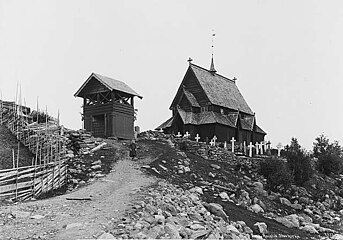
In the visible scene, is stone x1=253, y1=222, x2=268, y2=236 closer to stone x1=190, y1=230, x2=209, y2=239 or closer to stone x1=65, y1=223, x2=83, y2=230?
stone x1=190, y1=230, x2=209, y2=239

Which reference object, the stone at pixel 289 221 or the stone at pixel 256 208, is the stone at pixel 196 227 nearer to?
the stone at pixel 289 221

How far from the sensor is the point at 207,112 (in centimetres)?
4316

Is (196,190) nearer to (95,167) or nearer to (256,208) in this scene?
(256,208)

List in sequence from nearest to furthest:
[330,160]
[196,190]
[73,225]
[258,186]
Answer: [73,225] < [196,190] < [258,186] < [330,160]

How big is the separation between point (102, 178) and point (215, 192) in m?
6.10

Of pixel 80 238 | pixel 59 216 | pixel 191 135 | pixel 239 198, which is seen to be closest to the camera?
pixel 80 238

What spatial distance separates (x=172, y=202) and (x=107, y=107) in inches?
811

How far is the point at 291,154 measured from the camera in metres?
28.0

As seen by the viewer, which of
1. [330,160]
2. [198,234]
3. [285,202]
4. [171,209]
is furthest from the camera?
[330,160]

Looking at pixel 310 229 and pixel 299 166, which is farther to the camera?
pixel 299 166

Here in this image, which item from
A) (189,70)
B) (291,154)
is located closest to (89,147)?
(291,154)

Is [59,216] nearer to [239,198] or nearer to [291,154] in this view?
[239,198]

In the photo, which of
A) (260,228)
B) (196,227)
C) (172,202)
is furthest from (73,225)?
(260,228)

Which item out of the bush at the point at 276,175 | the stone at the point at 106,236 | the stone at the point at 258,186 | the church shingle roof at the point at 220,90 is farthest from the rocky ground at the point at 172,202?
the church shingle roof at the point at 220,90
